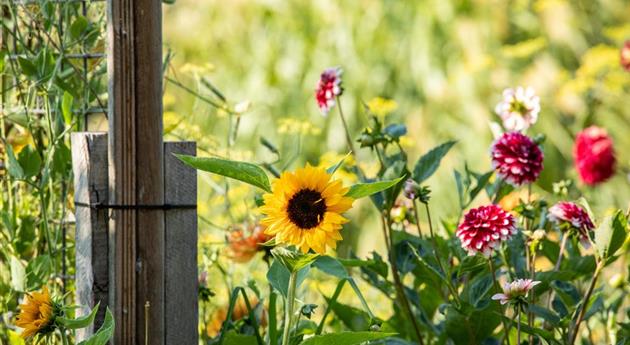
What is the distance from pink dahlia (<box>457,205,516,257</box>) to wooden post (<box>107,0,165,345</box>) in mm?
438

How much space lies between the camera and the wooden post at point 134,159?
1458 mm

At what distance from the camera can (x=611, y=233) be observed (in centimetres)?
146

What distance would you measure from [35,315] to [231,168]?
0.32 meters

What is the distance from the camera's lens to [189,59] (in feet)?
16.2

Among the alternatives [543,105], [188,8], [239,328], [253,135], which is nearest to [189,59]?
[188,8]

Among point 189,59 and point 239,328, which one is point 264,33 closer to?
point 189,59

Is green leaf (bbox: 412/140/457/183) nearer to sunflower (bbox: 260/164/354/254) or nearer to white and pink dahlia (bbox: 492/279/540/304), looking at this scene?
white and pink dahlia (bbox: 492/279/540/304)

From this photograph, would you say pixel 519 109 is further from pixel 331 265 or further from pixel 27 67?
pixel 27 67

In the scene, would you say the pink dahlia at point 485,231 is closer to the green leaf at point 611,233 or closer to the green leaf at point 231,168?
the green leaf at point 611,233

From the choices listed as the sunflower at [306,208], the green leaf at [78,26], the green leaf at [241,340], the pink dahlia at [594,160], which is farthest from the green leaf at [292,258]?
the pink dahlia at [594,160]

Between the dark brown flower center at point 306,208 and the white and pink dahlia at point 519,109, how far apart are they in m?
0.66

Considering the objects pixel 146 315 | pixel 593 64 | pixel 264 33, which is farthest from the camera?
pixel 264 33

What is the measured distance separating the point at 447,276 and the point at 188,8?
3656 mm

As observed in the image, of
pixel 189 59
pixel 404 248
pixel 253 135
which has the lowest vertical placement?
pixel 404 248
